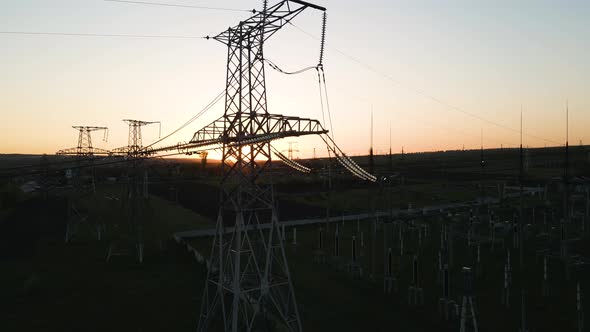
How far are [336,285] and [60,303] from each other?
1308 cm

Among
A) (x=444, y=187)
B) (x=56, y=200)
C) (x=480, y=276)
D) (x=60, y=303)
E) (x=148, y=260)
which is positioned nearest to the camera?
(x=60, y=303)

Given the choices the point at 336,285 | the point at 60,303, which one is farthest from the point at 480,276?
the point at 60,303

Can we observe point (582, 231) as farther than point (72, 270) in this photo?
Yes

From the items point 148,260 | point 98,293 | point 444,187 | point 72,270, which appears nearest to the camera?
point 98,293

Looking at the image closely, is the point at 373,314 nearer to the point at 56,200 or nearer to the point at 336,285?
the point at 336,285

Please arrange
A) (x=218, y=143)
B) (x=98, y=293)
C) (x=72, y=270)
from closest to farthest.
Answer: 1. (x=218, y=143)
2. (x=98, y=293)
3. (x=72, y=270)

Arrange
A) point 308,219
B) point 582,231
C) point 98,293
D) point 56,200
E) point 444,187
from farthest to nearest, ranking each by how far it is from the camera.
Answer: point 444,187 → point 56,200 → point 308,219 → point 582,231 → point 98,293

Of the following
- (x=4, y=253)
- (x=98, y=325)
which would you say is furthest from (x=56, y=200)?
(x=98, y=325)

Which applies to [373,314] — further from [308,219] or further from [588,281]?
[308,219]

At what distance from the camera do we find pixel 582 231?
102 feet

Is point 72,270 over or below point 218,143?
below

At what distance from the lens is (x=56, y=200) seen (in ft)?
185

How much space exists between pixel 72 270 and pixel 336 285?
15.4m

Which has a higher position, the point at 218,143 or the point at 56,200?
the point at 218,143
